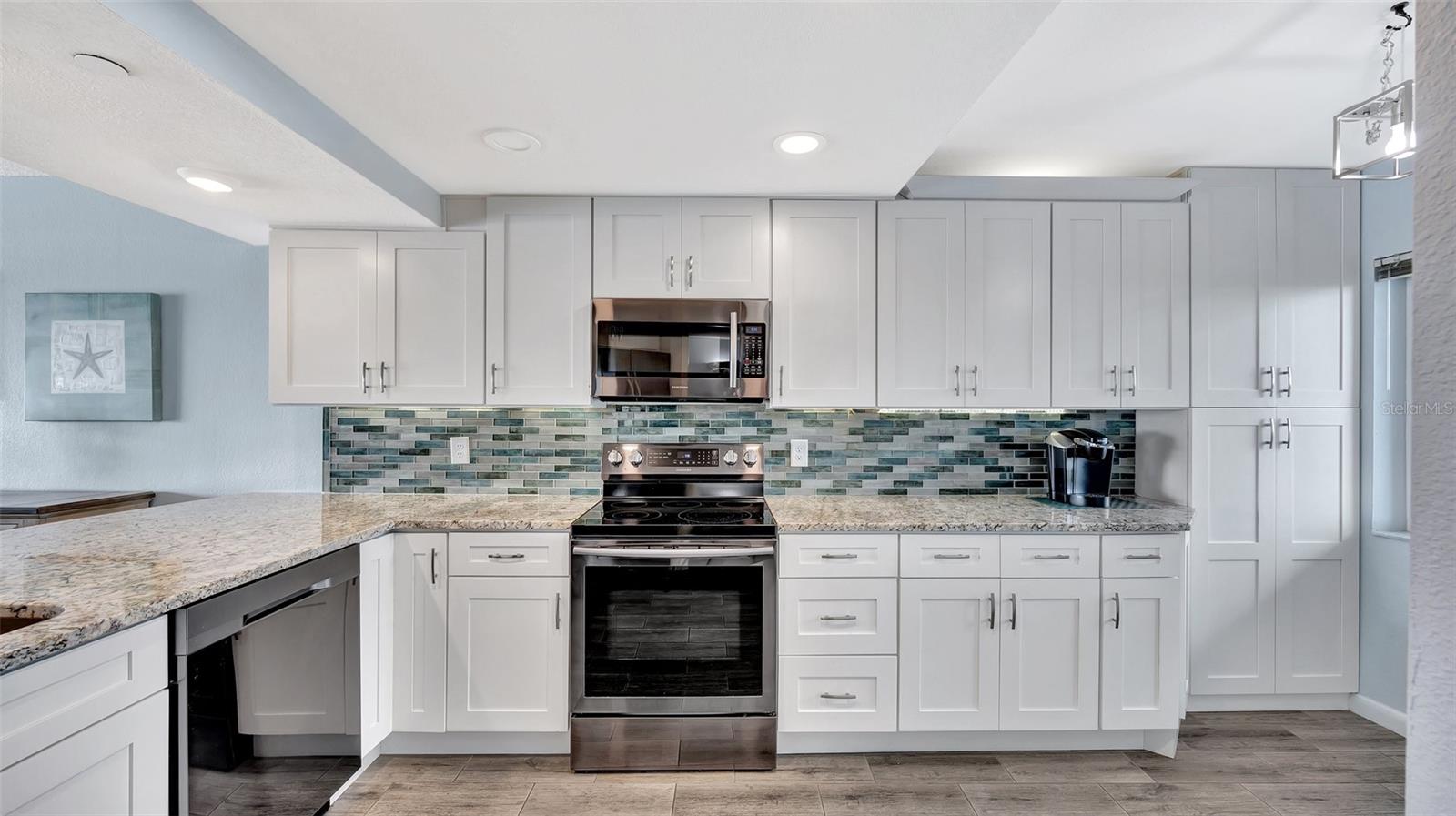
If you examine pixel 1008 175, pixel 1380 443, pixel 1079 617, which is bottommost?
pixel 1079 617

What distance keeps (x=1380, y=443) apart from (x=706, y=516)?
2.81m

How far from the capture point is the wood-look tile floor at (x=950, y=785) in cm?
218

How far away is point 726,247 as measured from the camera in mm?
2756

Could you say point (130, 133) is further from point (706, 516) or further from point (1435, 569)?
point (1435, 569)

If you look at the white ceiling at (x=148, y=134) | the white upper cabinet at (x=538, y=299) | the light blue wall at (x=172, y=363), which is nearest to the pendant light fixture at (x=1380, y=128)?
the white upper cabinet at (x=538, y=299)

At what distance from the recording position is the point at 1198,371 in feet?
9.17

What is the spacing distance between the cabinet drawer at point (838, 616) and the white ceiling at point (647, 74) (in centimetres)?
153

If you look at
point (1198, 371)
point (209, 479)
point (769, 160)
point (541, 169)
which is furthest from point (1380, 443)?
point (209, 479)

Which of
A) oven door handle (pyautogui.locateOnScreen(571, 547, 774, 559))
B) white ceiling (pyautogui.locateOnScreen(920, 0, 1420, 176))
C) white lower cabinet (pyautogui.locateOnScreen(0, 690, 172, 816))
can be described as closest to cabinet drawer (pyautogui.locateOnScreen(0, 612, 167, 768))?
white lower cabinet (pyautogui.locateOnScreen(0, 690, 172, 816))

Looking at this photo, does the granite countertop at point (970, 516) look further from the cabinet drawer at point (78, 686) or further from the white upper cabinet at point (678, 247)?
the cabinet drawer at point (78, 686)

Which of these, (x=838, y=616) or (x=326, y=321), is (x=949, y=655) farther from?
(x=326, y=321)

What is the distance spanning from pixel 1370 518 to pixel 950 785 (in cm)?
213

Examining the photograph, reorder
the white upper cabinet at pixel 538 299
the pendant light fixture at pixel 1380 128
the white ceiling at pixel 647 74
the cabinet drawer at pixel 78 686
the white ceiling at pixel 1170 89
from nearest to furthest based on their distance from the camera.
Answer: the cabinet drawer at pixel 78 686
the white ceiling at pixel 647 74
the pendant light fixture at pixel 1380 128
the white ceiling at pixel 1170 89
the white upper cabinet at pixel 538 299

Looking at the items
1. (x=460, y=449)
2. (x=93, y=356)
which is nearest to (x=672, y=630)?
(x=460, y=449)
